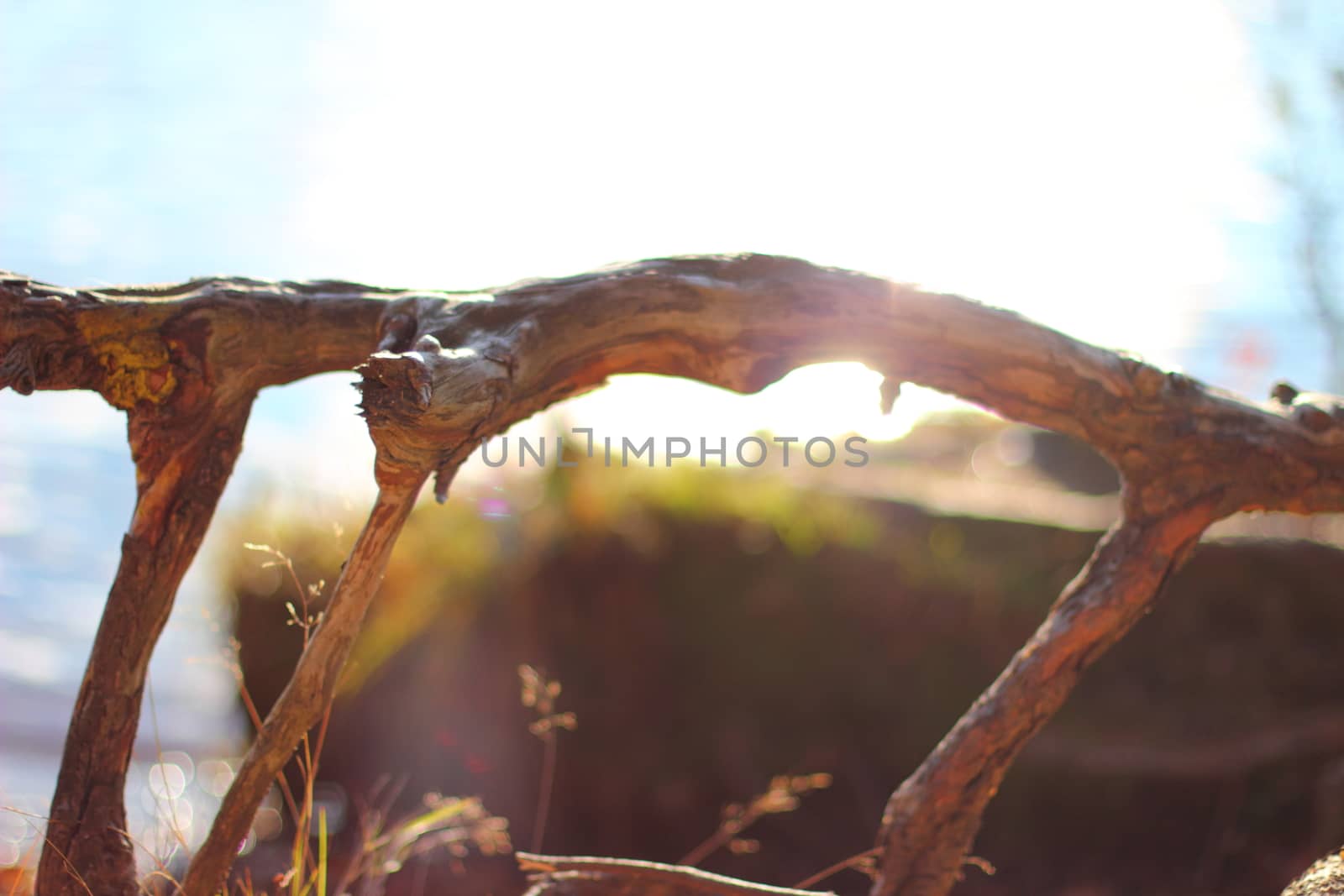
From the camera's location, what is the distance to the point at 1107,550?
197 cm

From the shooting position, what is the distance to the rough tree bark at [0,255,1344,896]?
1.54 meters

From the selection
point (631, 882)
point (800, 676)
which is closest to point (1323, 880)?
point (631, 882)

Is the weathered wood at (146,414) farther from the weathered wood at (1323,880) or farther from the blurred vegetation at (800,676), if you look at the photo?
the blurred vegetation at (800,676)

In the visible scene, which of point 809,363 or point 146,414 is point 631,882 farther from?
point 146,414

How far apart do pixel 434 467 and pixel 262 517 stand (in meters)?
3.57

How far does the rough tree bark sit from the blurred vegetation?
7.20 feet

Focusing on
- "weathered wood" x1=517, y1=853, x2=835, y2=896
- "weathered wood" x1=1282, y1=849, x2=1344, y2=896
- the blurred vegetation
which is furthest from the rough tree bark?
the blurred vegetation

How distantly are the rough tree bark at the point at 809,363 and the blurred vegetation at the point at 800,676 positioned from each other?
7.20 feet

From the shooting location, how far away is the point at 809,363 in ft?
6.02

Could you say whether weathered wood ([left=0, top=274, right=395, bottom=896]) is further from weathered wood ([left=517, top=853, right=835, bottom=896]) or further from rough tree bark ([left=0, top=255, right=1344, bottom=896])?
weathered wood ([left=517, top=853, right=835, bottom=896])

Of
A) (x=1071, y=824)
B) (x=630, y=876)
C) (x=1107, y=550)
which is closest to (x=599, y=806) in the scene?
(x=1071, y=824)

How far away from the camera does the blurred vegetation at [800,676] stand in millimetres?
3953

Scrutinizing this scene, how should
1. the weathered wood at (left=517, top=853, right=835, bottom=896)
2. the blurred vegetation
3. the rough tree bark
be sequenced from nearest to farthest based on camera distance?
the rough tree bark, the weathered wood at (left=517, top=853, right=835, bottom=896), the blurred vegetation

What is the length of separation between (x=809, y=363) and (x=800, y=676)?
99.7 inches
